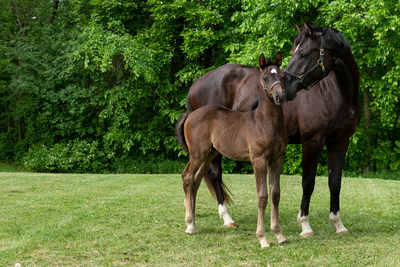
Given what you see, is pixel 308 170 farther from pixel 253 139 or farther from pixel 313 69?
pixel 313 69

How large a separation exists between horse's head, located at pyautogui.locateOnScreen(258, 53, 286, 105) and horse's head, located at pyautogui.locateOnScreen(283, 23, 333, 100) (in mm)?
369

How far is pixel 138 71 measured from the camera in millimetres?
14719

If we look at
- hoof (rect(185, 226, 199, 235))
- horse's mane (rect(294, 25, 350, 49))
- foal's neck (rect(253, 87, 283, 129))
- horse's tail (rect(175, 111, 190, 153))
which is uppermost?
horse's mane (rect(294, 25, 350, 49))

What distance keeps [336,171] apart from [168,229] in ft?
8.10

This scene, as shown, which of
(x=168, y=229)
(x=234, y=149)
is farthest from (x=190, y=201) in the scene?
(x=234, y=149)

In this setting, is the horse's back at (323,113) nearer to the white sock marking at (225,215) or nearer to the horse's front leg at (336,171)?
the horse's front leg at (336,171)

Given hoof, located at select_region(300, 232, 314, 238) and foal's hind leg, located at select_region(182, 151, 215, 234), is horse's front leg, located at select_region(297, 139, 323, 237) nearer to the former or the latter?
hoof, located at select_region(300, 232, 314, 238)

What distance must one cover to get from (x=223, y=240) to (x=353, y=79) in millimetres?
2757

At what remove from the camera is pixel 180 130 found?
654 centimetres

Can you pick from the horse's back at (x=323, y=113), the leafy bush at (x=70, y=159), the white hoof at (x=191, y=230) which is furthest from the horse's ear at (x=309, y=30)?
the leafy bush at (x=70, y=159)

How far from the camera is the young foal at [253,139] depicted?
5.45 m

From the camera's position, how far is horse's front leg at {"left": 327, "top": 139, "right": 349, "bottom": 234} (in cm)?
623

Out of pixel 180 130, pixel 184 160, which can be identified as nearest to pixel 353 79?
pixel 180 130

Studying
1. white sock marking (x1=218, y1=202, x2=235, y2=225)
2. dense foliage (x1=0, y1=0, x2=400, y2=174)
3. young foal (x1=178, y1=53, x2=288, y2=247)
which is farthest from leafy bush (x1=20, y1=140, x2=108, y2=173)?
young foal (x1=178, y1=53, x2=288, y2=247)
